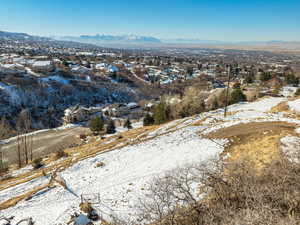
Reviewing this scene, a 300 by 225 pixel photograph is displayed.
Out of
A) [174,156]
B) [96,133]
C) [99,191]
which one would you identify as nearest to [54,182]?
[99,191]

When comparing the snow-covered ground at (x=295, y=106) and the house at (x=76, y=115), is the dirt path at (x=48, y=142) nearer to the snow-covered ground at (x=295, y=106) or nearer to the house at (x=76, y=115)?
the house at (x=76, y=115)

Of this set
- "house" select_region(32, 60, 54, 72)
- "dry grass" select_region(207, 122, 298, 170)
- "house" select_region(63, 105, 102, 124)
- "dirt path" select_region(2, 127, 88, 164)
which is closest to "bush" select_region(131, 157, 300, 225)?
"dry grass" select_region(207, 122, 298, 170)

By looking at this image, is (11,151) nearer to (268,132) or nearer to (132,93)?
(268,132)

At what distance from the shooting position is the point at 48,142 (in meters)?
43.7

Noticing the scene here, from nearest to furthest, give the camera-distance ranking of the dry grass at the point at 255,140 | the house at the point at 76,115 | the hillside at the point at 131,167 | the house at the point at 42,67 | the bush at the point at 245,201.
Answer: the bush at the point at 245,201 → the hillside at the point at 131,167 → the dry grass at the point at 255,140 → the house at the point at 76,115 → the house at the point at 42,67

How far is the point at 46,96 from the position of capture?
70125 millimetres

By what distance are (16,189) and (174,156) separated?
12748mm

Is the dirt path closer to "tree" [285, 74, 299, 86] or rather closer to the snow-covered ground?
the snow-covered ground

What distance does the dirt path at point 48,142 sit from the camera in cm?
3892

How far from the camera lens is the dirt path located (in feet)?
128

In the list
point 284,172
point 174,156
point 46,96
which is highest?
point 284,172

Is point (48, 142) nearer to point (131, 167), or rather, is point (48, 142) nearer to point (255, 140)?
point (131, 167)

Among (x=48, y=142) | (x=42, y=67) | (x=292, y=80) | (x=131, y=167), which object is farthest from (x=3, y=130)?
(x=292, y=80)

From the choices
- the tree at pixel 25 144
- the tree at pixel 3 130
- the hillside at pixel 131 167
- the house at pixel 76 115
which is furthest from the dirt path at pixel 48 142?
the hillside at pixel 131 167
